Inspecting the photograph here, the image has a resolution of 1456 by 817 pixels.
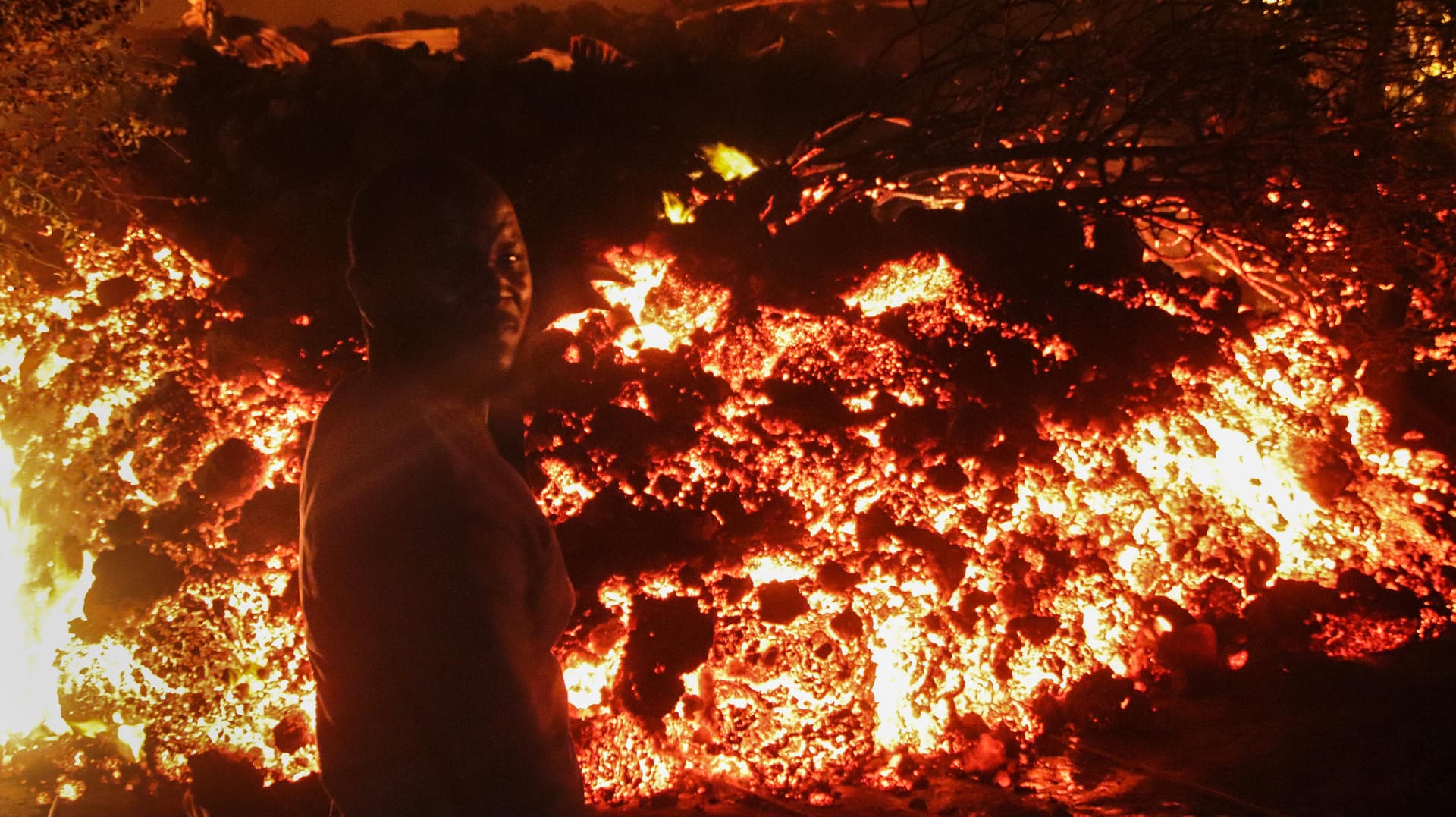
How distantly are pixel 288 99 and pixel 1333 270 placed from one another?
5.62 m

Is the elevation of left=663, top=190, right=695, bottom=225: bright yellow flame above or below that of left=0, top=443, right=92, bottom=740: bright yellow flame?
above

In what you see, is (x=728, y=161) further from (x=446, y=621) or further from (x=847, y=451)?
(x=446, y=621)

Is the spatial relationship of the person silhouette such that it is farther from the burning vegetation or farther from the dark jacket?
the burning vegetation

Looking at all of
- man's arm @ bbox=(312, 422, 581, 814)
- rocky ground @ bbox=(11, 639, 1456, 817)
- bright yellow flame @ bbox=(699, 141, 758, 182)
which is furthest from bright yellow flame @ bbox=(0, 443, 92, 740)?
bright yellow flame @ bbox=(699, 141, 758, 182)

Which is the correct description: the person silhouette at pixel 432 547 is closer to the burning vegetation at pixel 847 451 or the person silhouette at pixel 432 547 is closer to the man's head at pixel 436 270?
the man's head at pixel 436 270

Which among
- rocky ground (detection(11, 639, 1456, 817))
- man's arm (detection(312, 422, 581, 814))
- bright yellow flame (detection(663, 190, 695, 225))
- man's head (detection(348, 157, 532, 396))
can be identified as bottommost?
rocky ground (detection(11, 639, 1456, 817))

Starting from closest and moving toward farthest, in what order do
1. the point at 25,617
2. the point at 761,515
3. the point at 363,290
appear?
1. the point at 363,290
2. the point at 761,515
3. the point at 25,617

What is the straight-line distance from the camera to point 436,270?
174 centimetres

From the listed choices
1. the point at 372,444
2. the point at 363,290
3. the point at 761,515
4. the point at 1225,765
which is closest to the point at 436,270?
the point at 363,290

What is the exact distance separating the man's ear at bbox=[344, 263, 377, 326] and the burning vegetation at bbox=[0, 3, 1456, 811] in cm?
202

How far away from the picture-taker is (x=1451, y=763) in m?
3.16

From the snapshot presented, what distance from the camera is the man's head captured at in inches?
68.8

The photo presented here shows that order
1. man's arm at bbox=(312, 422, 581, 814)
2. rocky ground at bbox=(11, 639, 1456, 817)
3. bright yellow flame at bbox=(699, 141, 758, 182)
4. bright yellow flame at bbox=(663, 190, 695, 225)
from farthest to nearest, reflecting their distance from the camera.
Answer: bright yellow flame at bbox=(699, 141, 758, 182)
bright yellow flame at bbox=(663, 190, 695, 225)
rocky ground at bbox=(11, 639, 1456, 817)
man's arm at bbox=(312, 422, 581, 814)

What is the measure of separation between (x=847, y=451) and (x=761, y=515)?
0.51 metres
